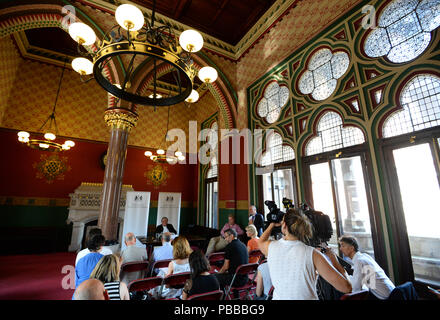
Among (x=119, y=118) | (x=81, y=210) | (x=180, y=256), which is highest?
(x=119, y=118)

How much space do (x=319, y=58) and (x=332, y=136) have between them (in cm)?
196

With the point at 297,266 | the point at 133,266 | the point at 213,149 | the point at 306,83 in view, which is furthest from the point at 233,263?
the point at 213,149

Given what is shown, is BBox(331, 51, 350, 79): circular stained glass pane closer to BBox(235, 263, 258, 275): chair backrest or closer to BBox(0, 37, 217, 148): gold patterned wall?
BBox(235, 263, 258, 275): chair backrest

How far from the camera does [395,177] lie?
3.35m

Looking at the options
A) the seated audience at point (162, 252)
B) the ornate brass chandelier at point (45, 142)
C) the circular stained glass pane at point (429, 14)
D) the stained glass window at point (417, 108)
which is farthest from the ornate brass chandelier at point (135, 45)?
the ornate brass chandelier at point (45, 142)

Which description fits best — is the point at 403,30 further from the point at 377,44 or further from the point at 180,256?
the point at 180,256

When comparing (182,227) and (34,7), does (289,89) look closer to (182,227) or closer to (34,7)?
(34,7)

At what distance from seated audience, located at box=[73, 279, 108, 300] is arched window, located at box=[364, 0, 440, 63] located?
16.7 ft

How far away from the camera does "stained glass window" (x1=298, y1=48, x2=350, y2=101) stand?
434cm

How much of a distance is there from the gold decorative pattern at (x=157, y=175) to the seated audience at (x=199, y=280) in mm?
7478

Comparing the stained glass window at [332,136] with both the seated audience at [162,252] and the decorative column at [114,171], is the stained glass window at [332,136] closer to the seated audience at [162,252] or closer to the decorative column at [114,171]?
the seated audience at [162,252]

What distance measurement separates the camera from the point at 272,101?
5918 millimetres

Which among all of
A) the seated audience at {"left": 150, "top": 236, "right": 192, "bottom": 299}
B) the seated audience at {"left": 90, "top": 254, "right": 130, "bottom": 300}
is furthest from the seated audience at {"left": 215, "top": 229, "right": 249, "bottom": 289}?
the seated audience at {"left": 90, "top": 254, "right": 130, "bottom": 300}

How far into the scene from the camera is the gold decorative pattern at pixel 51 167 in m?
7.04
